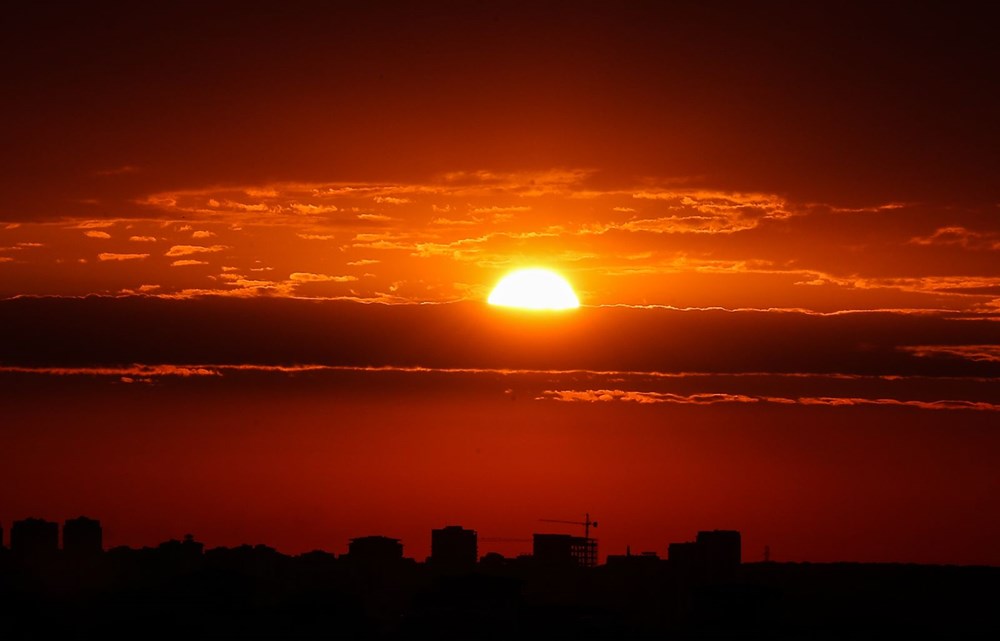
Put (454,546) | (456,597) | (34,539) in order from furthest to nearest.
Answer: (454,546) < (34,539) < (456,597)

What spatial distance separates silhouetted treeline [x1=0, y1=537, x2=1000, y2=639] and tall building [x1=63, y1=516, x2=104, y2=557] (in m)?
1.48

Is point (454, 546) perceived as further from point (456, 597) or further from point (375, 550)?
point (456, 597)

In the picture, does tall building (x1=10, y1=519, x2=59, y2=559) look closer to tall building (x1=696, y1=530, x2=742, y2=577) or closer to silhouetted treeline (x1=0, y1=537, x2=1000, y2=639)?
silhouetted treeline (x1=0, y1=537, x2=1000, y2=639)

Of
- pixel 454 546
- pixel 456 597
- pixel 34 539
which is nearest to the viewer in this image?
pixel 456 597

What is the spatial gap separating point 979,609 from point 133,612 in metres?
69.5

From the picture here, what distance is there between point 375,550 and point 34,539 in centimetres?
3281

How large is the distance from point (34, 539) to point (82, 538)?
200 inches

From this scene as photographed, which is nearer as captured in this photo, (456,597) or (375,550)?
(456,597)

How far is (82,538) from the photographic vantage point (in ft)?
488

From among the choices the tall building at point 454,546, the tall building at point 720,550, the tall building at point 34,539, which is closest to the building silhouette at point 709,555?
the tall building at point 720,550

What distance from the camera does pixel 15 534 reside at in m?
147

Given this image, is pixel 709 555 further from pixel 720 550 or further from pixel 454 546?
pixel 454 546

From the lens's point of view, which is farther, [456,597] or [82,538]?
[82,538]

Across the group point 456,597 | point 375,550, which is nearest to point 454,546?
point 375,550
